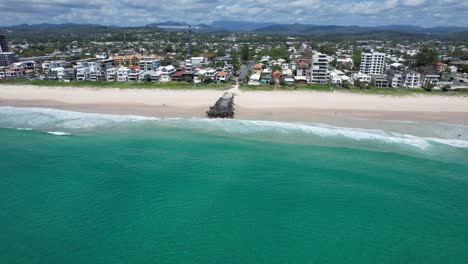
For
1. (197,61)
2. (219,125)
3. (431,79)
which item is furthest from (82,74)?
(431,79)

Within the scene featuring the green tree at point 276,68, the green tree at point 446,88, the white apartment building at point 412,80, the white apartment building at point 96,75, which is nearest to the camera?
the green tree at point 446,88

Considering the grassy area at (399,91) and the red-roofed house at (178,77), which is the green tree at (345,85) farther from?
the red-roofed house at (178,77)

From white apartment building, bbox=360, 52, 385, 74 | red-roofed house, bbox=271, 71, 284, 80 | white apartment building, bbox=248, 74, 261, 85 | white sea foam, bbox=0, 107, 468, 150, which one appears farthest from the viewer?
white apartment building, bbox=360, 52, 385, 74

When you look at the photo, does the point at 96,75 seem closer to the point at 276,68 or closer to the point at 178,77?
the point at 178,77

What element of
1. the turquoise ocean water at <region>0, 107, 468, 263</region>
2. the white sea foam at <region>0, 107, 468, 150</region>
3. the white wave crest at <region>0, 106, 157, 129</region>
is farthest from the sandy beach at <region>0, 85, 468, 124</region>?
the turquoise ocean water at <region>0, 107, 468, 263</region>

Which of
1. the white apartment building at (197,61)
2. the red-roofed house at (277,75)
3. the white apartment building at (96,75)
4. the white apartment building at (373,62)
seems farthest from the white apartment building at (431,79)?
the white apartment building at (96,75)

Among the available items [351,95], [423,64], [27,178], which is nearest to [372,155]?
[351,95]

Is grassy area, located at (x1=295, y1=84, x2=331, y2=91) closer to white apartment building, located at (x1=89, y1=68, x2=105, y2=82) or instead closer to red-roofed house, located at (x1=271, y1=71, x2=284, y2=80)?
red-roofed house, located at (x1=271, y1=71, x2=284, y2=80)
